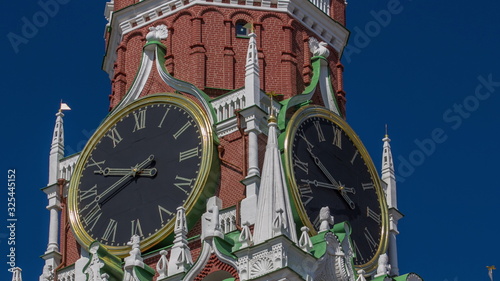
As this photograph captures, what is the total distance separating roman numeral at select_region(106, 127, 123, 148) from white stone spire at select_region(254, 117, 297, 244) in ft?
12.9

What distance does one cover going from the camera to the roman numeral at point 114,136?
42125 millimetres

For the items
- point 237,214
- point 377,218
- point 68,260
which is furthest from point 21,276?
point 377,218

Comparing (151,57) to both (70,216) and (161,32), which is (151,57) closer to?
(161,32)

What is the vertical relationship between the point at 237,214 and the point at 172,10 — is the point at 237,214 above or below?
below

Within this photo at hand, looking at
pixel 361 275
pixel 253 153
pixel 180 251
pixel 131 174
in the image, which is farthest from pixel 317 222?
pixel 131 174

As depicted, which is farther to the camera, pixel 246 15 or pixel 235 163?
pixel 246 15

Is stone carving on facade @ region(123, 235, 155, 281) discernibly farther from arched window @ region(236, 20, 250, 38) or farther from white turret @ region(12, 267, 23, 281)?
arched window @ region(236, 20, 250, 38)

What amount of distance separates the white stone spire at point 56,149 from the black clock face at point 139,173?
999mm

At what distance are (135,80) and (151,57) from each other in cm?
59

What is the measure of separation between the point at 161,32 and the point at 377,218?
6.15m

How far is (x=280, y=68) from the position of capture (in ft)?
141

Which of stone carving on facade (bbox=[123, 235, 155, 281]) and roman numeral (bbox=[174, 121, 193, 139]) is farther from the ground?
roman numeral (bbox=[174, 121, 193, 139])

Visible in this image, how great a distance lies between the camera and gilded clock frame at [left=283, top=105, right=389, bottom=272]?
131 ft

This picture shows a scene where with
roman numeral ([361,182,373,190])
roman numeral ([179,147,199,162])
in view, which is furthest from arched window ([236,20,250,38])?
roman numeral ([361,182,373,190])
